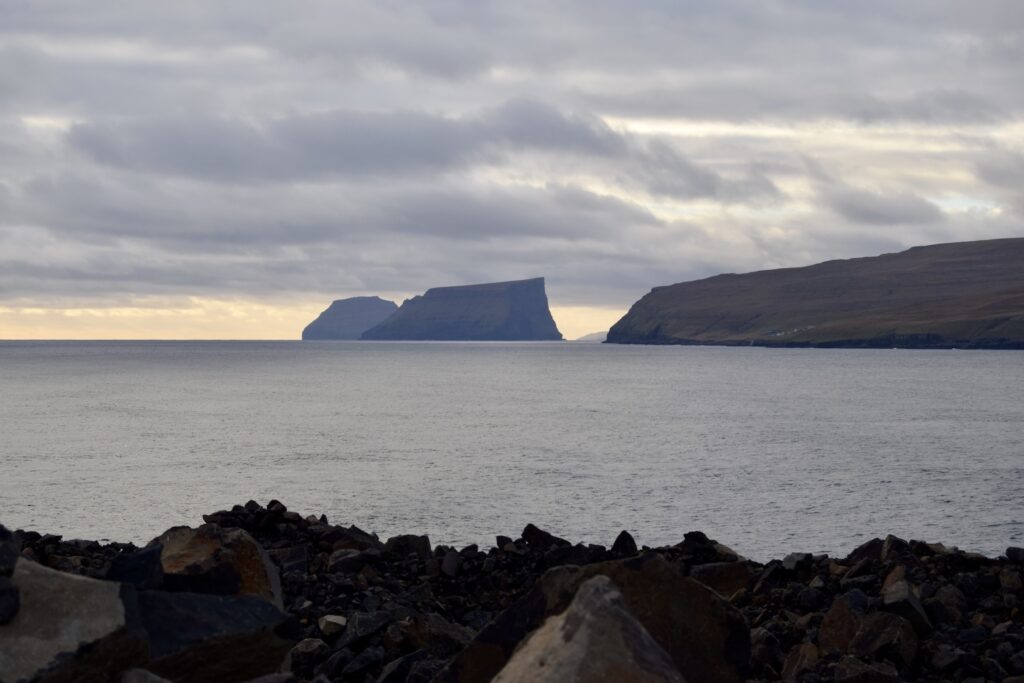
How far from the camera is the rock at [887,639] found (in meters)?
12.9

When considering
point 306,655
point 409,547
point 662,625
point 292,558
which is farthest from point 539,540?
point 662,625

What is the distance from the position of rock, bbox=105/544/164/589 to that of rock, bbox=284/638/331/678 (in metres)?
4.11

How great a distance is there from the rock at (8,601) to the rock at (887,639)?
32.4 feet

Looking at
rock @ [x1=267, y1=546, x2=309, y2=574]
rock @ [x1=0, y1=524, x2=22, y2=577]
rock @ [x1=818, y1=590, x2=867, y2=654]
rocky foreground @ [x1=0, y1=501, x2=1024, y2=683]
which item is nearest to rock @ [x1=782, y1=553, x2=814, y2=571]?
rocky foreground @ [x1=0, y1=501, x2=1024, y2=683]

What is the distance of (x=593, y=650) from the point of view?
6305 mm

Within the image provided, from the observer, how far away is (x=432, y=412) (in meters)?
87.8

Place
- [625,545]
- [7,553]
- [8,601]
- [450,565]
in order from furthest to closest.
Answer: [625,545] → [450,565] → [7,553] → [8,601]

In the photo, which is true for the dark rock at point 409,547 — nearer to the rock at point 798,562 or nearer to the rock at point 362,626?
the rock at point 798,562

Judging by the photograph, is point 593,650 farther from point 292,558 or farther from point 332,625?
point 292,558

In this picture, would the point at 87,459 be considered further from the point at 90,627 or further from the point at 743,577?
the point at 90,627

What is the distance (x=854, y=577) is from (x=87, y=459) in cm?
4322

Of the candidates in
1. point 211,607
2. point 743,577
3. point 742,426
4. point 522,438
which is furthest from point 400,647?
point 742,426

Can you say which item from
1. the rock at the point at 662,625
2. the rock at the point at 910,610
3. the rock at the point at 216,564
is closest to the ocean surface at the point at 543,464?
the rock at the point at 910,610

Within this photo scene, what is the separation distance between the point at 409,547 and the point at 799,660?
9.65 meters
